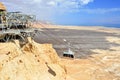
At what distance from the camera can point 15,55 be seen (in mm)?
25078

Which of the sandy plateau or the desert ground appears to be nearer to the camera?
the sandy plateau

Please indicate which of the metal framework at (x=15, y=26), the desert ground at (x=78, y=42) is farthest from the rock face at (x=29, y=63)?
the desert ground at (x=78, y=42)

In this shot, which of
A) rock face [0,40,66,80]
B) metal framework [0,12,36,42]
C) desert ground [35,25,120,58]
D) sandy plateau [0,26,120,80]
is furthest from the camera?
desert ground [35,25,120,58]

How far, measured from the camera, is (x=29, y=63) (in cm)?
2661

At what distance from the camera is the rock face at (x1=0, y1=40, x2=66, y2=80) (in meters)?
22.6

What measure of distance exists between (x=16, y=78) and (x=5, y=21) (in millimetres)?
10180

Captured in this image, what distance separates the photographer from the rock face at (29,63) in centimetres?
2260

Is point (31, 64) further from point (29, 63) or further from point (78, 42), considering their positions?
point (78, 42)

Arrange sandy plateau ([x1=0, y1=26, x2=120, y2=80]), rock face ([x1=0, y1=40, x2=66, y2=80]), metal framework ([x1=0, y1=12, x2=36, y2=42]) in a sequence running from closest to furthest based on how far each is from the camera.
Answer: rock face ([x1=0, y1=40, x2=66, y2=80]), sandy plateau ([x1=0, y1=26, x2=120, y2=80]), metal framework ([x1=0, y1=12, x2=36, y2=42])

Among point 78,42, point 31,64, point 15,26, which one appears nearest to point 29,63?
point 31,64

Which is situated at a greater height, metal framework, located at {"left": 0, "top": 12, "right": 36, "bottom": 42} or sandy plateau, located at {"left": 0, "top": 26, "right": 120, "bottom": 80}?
metal framework, located at {"left": 0, "top": 12, "right": 36, "bottom": 42}

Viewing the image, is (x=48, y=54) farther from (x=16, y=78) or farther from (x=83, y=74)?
(x=83, y=74)

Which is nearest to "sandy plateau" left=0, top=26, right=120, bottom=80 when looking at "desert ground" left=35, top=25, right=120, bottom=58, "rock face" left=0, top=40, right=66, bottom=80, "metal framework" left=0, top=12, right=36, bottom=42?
"rock face" left=0, top=40, right=66, bottom=80

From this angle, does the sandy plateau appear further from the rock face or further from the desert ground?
the desert ground
